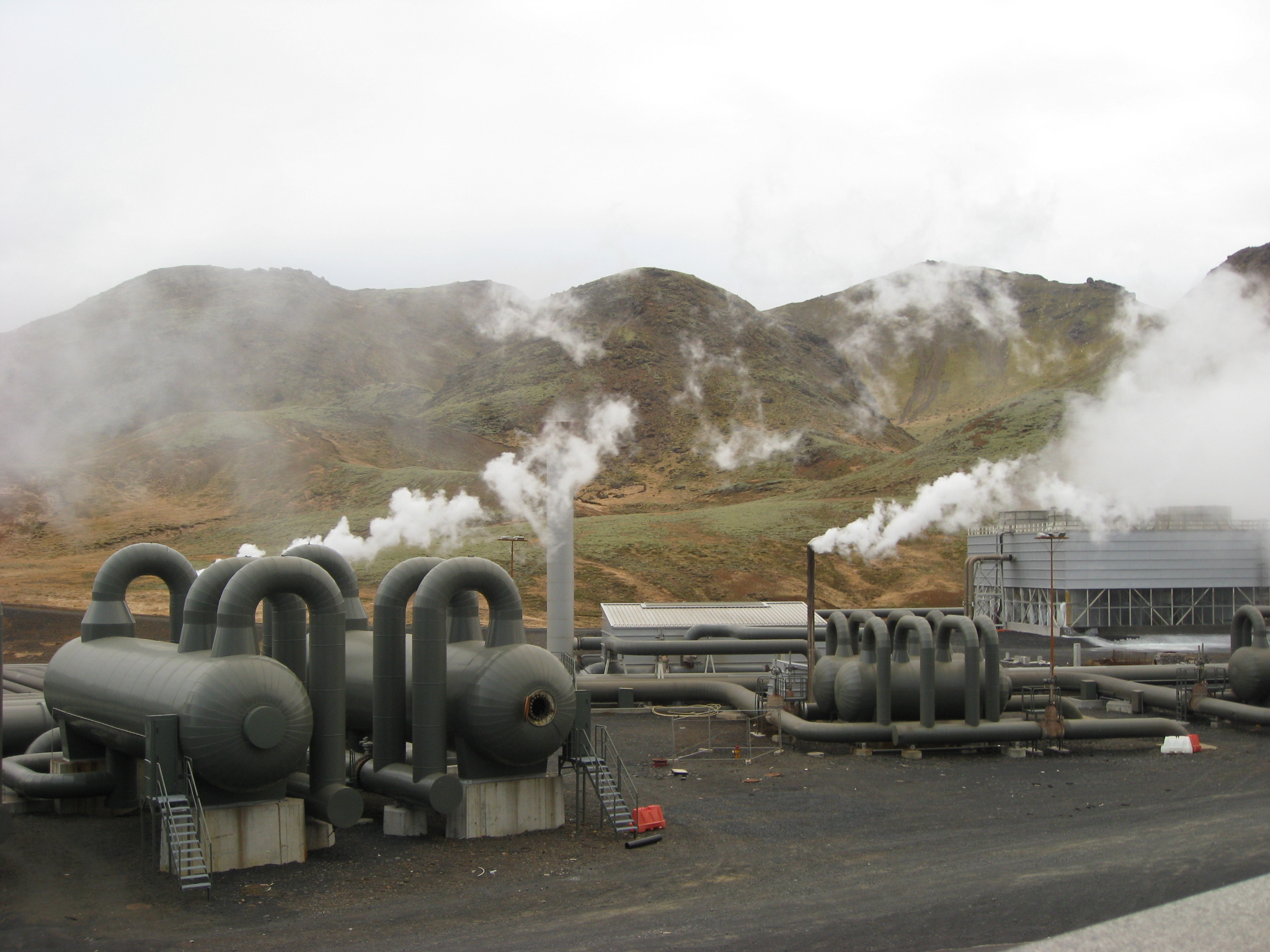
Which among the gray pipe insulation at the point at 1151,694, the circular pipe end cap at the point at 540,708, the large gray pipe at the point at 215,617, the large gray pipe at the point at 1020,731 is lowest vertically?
the gray pipe insulation at the point at 1151,694

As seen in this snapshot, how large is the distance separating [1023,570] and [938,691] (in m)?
47.8

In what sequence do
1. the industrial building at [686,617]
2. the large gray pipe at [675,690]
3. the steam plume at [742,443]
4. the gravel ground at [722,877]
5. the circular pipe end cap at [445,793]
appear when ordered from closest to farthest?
the gravel ground at [722,877], the circular pipe end cap at [445,793], the large gray pipe at [675,690], the industrial building at [686,617], the steam plume at [742,443]

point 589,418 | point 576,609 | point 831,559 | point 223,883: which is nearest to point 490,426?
point 589,418

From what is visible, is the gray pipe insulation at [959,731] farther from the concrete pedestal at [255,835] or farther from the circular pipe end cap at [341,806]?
the concrete pedestal at [255,835]

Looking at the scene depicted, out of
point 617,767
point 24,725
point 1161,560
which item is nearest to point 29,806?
point 24,725

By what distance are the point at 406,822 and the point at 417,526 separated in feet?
265

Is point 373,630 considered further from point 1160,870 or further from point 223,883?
point 1160,870

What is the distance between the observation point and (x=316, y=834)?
2470 centimetres

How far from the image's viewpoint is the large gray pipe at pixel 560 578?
4494cm

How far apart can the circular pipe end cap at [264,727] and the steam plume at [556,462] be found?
22.7m

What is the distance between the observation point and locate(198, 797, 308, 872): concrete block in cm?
2267

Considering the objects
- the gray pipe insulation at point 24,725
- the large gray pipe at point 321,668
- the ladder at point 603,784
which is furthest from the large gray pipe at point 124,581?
the ladder at point 603,784

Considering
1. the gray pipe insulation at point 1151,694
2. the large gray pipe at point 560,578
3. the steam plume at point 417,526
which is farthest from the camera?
the steam plume at point 417,526

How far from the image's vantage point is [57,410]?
604ft
